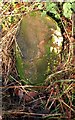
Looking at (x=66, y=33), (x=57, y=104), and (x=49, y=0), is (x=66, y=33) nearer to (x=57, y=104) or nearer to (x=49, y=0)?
(x=49, y=0)

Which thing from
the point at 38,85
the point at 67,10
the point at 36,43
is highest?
the point at 67,10

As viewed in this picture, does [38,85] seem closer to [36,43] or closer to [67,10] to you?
[36,43]

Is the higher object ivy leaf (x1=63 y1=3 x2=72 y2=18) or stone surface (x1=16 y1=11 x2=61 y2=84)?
ivy leaf (x1=63 y1=3 x2=72 y2=18)

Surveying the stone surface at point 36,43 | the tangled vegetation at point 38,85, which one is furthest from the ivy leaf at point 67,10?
the stone surface at point 36,43

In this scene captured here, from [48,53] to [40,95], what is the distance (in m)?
0.34

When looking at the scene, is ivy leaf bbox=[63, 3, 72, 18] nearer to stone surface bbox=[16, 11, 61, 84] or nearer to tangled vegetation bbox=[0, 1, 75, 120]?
tangled vegetation bbox=[0, 1, 75, 120]

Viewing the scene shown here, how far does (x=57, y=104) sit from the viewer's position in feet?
8.80

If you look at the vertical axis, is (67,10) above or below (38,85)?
above

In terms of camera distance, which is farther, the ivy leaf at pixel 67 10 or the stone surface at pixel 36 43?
the stone surface at pixel 36 43

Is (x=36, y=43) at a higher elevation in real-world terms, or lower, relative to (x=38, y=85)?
higher

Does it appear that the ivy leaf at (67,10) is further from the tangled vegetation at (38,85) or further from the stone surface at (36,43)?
the stone surface at (36,43)

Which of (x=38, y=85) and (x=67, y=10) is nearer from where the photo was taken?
(x=67, y=10)

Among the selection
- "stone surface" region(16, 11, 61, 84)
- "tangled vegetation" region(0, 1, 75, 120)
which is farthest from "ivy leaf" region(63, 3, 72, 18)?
"stone surface" region(16, 11, 61, 84)

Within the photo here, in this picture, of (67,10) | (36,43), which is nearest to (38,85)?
(36,43)
